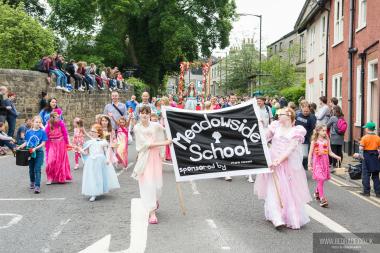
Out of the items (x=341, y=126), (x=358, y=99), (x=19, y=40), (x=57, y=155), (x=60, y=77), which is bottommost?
(x=57, y=155)

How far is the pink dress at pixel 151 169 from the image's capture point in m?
8.15

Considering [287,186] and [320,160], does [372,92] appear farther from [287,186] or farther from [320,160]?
[287,186]

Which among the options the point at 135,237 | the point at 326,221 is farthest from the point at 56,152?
the point at 326,221

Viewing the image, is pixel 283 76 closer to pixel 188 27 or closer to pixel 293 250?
pixel 188 27

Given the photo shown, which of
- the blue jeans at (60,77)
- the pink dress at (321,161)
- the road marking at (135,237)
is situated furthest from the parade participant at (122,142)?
the blue jeans at (60,77)

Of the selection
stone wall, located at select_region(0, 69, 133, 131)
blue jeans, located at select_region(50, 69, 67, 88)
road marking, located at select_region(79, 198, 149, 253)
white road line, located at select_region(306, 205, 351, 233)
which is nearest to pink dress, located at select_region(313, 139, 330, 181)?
white road line, located at select_region(306, 205, 351, 233)

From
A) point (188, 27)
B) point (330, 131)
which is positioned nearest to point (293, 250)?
point (330, 131)

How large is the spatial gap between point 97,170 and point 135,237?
3211mm

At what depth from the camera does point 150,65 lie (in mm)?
49406

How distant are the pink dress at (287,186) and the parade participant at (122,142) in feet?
21.5

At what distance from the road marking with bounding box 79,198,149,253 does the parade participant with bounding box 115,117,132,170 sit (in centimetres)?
539

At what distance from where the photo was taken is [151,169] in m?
8.32

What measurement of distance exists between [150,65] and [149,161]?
41.6m

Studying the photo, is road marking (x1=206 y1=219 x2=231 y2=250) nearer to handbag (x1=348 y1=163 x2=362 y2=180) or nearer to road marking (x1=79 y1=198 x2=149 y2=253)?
road marking (x1=79 y1=198 x2=149 y2=253)
